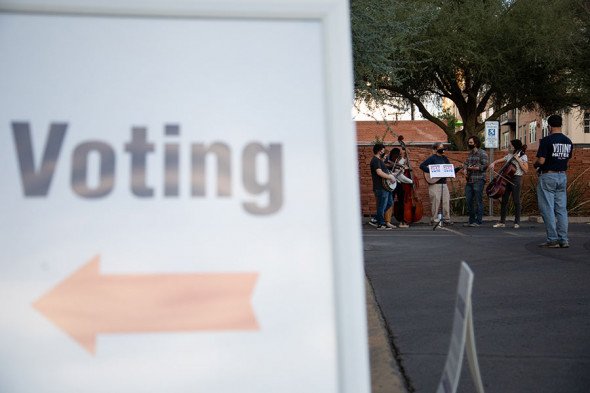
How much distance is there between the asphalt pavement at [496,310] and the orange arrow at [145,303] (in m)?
2.95

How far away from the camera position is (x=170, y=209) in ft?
7.21

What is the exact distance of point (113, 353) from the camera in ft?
7.08

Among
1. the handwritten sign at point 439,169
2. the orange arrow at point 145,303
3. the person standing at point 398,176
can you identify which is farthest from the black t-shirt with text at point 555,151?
the orange arrow at point 145,303

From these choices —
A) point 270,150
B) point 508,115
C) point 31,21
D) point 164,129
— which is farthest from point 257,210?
point 508,115

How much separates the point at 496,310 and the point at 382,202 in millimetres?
11961

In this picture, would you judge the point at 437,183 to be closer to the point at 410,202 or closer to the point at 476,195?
the point at 476,195

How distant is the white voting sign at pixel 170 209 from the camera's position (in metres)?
2.16

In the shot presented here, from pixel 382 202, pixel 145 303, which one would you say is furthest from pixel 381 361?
pixel 382 202

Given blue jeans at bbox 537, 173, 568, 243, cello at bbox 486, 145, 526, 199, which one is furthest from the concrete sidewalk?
cello at bbox 486, 145, 526, 199

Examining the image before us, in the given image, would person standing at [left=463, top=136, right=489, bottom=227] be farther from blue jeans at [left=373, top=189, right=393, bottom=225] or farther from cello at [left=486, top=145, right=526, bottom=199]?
blue jeans at [left=373, top=189, right=393, bottom=225]

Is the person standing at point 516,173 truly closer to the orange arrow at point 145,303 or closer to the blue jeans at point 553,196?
the blue jeans at point 553,196

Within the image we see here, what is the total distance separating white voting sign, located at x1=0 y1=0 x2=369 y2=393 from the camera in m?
2.16

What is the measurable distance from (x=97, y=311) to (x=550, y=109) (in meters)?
34.0

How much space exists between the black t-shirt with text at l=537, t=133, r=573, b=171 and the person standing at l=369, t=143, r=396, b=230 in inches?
266
